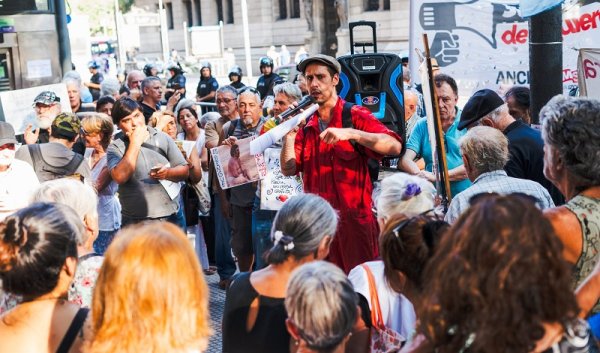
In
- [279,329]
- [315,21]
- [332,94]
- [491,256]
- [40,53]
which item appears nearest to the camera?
[491,256]

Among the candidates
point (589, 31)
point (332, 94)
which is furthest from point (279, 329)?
point (589, 31)

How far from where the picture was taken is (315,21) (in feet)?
147

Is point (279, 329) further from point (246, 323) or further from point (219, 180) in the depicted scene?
point (219, 180)

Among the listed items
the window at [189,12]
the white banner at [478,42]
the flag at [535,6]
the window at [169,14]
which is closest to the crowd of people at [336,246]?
the flag at [535,6]

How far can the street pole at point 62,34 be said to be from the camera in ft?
42.2

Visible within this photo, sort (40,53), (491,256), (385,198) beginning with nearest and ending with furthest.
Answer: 1. (491,256)
2. (385,198)
3. (40,53)

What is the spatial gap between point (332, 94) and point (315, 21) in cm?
3998

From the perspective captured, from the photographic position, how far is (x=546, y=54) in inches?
227

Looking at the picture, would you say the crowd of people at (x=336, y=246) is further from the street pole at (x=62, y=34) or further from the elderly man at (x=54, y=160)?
the street pole at (x=62, y=34)

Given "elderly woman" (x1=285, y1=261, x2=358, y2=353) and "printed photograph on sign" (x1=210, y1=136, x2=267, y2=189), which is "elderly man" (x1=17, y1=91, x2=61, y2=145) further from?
"elderly woman" (x1=285, y1=261, x2=358, y2=353)

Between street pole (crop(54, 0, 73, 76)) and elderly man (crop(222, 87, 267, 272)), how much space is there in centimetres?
611

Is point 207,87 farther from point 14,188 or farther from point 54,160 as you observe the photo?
point 14,188

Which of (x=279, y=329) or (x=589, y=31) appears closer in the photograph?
(x=279, y=329)

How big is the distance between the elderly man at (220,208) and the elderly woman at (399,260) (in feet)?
13.7
